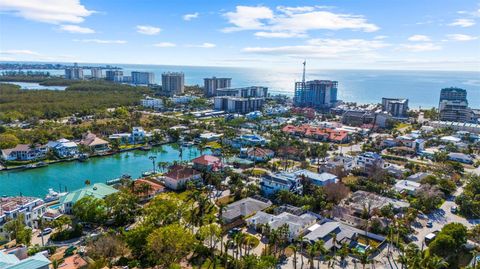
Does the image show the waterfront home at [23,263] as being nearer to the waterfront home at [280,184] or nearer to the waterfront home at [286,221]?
A: the waterfront home at [286,221]

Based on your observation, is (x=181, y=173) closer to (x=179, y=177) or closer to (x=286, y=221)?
(x=179, y=177)

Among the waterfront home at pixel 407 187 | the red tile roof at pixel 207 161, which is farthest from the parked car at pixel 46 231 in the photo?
the waterfront home at pixel 407 187

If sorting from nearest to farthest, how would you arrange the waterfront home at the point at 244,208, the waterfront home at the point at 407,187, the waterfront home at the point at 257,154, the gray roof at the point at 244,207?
1. the waterfront home at the point at 244,208
2. the gray roof at the point at 244,207
3. the waterfront home at the point at 407,187
4. the waterfront home at the point at 257,154

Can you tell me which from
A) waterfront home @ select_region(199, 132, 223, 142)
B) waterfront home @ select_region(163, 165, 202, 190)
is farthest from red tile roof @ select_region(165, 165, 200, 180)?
waterfront home @ select_region(199, 132, 223, 142)

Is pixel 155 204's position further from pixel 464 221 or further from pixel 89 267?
pixel 464 221

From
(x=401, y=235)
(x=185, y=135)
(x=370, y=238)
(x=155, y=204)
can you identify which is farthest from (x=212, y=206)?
(x=185, y=135)
